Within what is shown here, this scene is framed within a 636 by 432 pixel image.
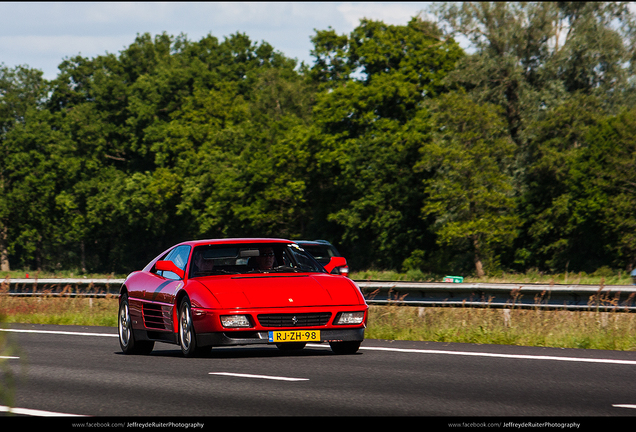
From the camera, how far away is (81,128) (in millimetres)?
80438

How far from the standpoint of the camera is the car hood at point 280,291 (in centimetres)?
1124

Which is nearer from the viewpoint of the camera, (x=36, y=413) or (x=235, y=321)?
(x=36, y=413)

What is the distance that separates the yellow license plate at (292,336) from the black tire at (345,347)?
1046mm

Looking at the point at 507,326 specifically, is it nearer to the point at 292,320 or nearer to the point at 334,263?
the point at 292,320

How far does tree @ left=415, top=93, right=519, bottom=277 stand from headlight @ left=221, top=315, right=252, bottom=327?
3914 centimetres

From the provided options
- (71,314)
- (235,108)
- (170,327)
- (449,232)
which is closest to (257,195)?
(235,108)

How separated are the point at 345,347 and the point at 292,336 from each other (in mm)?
1244

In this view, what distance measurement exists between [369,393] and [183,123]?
6789 cm

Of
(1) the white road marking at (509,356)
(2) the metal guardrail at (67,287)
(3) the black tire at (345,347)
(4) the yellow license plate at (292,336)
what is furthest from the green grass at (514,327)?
(2) the metal guardrail at (67,287)

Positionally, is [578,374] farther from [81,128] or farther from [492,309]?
[81,128]

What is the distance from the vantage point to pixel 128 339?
42.9 feet

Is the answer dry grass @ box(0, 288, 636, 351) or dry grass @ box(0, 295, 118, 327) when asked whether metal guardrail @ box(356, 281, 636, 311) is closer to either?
dry grass @ box(0, 288, 636, 351)

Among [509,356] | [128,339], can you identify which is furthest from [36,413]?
[509,356]

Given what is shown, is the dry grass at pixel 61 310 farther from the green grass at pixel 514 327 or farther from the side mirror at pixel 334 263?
the green grass at pixel 514 327
